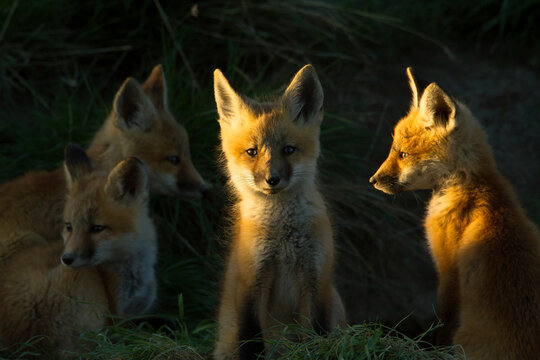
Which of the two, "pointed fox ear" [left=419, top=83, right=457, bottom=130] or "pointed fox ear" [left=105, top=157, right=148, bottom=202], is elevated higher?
"pointed fox ear" [left=419, top=83, right=457, bottom=130]

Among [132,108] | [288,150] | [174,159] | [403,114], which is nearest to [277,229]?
[288,150]

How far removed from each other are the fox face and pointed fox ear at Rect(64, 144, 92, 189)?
180 centimetres

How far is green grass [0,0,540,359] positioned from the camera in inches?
206

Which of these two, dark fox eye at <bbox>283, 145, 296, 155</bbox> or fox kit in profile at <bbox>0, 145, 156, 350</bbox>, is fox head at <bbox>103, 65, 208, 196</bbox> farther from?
dark fox eye at <bbox>283, 145, 296, 155</bbox>

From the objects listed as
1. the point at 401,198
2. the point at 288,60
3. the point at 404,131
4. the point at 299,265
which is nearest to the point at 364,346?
the point at 299,265

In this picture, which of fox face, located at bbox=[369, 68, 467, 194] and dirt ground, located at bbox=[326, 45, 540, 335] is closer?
fox face, located at bbox=[369, 68, 467, 194]

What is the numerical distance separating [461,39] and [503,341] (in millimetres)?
4810

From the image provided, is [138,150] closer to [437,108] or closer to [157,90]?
[157,90]

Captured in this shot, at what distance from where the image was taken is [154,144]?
4.73 meters

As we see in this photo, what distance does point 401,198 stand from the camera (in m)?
5.84

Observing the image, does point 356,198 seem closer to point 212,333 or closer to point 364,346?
point 212,333

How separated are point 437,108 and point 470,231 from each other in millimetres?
710

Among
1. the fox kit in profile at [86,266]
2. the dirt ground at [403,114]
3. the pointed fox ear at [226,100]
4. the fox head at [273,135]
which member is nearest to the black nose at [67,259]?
the fox kit in profile at [86,266]

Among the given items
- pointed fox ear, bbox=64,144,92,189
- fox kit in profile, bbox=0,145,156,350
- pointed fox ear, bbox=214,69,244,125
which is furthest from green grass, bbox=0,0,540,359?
pointed fox ear, bbox=214,69,244,125
